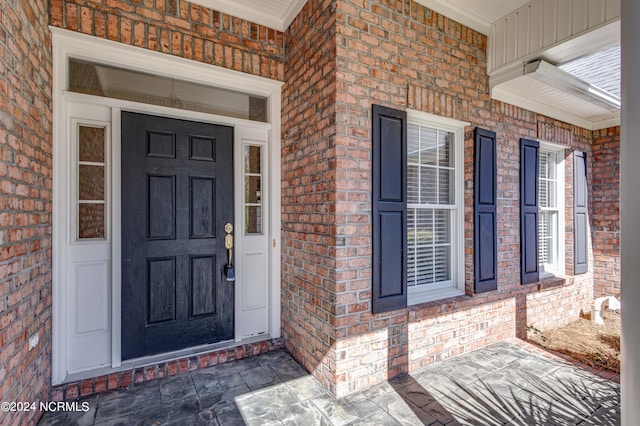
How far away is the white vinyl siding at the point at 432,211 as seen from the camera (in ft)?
10.0

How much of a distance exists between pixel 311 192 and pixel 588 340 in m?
3.98

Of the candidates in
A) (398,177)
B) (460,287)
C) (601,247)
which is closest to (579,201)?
(601,247)

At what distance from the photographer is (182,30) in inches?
108

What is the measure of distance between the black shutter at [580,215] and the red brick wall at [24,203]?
592cm

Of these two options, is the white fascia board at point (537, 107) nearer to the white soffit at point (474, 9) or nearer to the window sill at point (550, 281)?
the white soffit at point (474, 9)

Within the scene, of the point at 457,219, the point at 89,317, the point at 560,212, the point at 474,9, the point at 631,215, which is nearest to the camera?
the point at 631,215

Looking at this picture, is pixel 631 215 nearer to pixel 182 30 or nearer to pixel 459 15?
pixel 459 15

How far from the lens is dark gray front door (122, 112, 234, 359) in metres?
2.65

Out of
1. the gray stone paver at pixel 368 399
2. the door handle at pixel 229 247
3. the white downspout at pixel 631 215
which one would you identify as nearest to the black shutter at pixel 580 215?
the gray stone paver at pixel 368 399

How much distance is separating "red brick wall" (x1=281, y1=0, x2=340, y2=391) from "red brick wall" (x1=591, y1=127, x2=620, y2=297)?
4797 mm

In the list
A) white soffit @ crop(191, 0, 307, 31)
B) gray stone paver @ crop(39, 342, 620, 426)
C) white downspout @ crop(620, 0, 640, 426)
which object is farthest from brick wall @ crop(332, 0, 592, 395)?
white downspout @ crop(620, 0, 640, 426)

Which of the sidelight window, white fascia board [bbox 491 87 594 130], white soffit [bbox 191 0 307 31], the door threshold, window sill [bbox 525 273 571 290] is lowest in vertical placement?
the door threshold

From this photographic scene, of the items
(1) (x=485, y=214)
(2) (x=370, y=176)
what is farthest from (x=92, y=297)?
(1) (x=485, y=214)

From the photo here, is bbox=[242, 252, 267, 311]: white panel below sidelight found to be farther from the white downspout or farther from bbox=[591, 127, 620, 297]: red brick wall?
bbox=[591, 127, 620, 297]: red brick wall
